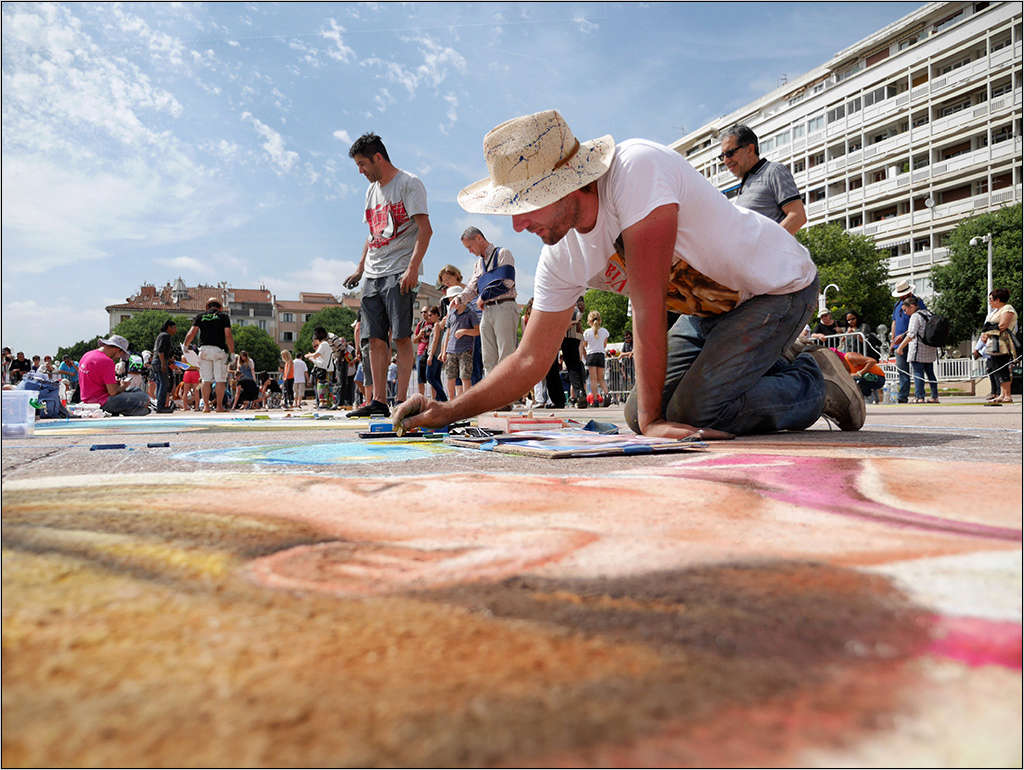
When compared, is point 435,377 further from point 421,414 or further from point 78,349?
point 78,349

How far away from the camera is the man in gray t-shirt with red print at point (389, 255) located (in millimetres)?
5207

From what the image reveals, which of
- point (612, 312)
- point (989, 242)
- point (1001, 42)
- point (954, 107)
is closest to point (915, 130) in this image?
point (954, 107)

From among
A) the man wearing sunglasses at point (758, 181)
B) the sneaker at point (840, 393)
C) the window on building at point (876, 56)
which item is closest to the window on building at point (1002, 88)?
Result: the window on building at point (876, 56)

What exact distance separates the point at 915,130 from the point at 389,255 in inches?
1929

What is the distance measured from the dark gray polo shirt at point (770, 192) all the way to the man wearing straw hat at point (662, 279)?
0.94 metres

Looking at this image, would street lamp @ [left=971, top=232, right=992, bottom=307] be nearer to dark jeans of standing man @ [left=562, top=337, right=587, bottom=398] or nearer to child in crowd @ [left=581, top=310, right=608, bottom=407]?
child in crowd @ [left=581, top=310, right=608, bottom=407]

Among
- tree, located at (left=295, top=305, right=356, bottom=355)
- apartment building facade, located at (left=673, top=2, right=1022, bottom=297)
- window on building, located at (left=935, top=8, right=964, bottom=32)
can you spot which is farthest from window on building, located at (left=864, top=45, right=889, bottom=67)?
tree, located at (left=295, top=305, right=356, bottom=355)

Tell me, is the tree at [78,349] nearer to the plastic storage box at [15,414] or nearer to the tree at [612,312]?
the tree at [612,312]

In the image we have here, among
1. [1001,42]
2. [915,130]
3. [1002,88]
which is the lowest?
[915,130]

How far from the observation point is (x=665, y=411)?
9.89ft

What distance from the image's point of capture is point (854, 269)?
125ft

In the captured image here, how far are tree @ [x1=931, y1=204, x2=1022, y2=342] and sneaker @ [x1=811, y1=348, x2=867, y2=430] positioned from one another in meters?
36.1

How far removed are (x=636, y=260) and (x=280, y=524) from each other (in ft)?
5.79

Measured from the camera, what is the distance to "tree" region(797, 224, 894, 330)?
3791 centimetres
